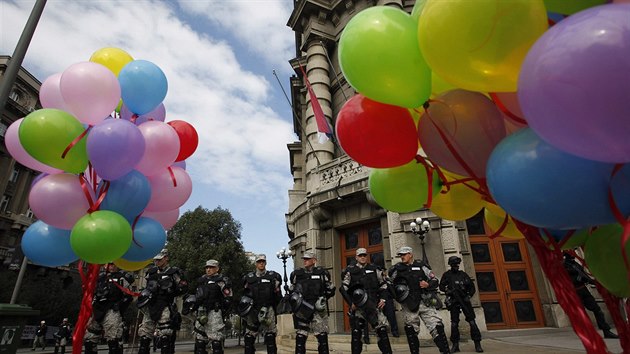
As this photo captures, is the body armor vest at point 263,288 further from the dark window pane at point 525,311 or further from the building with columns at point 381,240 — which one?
the dark window pane at point 525,311

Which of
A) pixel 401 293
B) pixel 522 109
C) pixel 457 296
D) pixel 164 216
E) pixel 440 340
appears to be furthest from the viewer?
pixel 457 296

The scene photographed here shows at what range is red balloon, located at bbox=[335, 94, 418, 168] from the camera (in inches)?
96.4

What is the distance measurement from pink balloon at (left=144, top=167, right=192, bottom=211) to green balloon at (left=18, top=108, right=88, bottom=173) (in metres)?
1.02

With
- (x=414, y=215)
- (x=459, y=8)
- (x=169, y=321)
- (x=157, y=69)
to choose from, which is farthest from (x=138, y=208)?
(x=414, y=215)

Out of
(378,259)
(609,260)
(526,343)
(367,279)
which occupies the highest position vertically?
(378,259)

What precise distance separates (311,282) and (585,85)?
5.39m

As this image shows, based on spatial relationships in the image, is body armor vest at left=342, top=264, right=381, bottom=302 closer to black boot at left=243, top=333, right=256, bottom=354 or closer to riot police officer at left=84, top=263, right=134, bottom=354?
black boot at left=243, top=333, right=256, bottom=354

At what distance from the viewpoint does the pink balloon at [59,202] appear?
13.5 ft

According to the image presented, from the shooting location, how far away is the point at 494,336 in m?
8.44

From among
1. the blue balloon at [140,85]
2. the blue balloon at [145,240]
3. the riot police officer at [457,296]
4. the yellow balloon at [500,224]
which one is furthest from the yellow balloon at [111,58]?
the riot police officer at [457,296]

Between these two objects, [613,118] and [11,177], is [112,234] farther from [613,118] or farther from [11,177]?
[11,177]

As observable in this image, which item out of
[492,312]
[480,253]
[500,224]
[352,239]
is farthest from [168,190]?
[492,312]

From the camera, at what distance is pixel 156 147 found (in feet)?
15.0

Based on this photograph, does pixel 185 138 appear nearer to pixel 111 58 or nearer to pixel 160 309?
pixel 111 58
